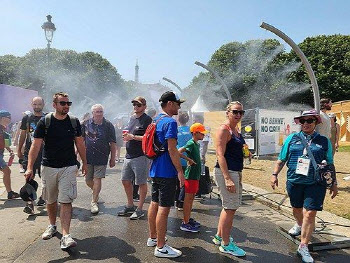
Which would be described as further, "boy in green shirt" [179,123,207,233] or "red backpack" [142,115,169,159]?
"boy in green shirt" [179,123,207,233]

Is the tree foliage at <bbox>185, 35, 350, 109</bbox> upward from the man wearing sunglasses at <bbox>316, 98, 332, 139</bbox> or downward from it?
upward

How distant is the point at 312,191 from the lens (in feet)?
12.7

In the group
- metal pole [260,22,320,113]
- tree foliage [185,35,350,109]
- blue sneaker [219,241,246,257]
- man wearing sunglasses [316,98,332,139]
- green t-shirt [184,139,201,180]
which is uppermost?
tree foliage [185,35,350,109]

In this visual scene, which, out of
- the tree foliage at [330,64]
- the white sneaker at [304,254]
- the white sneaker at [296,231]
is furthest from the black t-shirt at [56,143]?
the tree foliage at [330,64]

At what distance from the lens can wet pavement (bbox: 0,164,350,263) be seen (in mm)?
3826

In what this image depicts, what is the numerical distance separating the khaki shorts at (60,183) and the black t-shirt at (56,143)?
7 cm

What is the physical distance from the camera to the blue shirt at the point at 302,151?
393 centimetres

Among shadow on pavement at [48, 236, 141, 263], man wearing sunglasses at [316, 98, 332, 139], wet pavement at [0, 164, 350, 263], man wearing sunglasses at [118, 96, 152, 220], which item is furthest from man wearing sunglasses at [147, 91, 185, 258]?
man wearing sunglasses at [316, 98, 332, 139]

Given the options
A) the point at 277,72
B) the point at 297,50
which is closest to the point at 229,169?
the point at 297,50

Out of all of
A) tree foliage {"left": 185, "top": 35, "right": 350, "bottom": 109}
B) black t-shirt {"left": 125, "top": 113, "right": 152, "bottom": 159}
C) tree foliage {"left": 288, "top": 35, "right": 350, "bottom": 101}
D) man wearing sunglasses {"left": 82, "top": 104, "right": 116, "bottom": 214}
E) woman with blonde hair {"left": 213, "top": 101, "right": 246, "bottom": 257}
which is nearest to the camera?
woman with blonde hair {"left": 213, "top": 101, "right": 246, "bottom": 257}

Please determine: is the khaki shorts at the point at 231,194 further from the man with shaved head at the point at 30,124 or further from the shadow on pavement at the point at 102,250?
the man with shaved head at the point at 30,124

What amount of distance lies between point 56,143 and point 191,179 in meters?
2.01

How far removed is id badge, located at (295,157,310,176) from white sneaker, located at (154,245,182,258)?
1.73 m

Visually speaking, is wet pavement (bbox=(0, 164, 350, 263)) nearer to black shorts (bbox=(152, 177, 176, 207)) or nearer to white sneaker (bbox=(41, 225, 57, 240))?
white sneaker (bbox=(41, 225, 57, 240))
